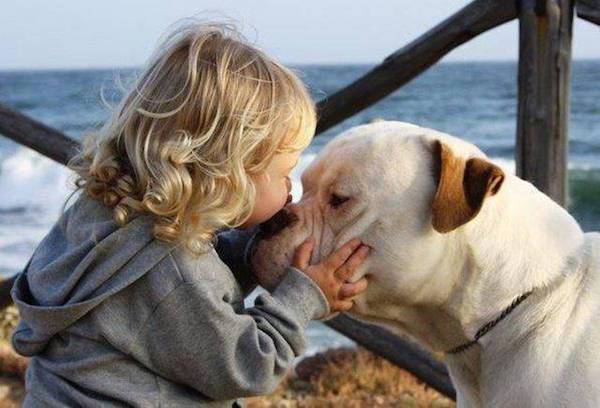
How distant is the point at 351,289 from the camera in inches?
118

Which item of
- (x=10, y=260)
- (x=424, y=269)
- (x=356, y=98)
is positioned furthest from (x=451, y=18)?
(x=10, y=260)

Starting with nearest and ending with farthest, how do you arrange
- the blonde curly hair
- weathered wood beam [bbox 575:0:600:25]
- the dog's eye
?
1. the blonde curly hair
2. the dog's eye
3. weathered wood beam [bbox 575:0:600:25]

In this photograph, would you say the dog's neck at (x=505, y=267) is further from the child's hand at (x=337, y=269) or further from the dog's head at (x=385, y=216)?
the child's hand at (x=337, y=269)

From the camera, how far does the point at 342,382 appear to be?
6863 millimetres

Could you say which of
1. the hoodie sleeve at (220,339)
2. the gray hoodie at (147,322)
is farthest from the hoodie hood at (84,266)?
the hoodie sleeve at (220,339)

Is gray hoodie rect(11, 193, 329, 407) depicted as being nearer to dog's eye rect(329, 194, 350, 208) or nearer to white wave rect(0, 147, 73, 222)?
dog's eye rect(329, 194, 350, 208)

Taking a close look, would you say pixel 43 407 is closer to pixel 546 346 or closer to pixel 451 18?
pixel 546 346

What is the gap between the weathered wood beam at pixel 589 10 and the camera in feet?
14.3

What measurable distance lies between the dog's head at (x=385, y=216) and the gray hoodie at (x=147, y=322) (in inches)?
6.1

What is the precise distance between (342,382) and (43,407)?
4099 millimetres

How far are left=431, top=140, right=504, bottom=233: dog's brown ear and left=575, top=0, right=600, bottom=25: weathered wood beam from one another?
1.70m

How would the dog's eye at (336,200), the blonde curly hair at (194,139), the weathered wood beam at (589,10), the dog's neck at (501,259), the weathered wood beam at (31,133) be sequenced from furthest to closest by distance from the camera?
1. the weathered wood beam at (31,133)
2. the weathered wood beam at (589,10)
3. the dog's eye at (336,200)
4. the dog's neck at (501,259)
5. the blonde curly hair at (194,139)

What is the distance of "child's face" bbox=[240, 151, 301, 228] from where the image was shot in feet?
9.62

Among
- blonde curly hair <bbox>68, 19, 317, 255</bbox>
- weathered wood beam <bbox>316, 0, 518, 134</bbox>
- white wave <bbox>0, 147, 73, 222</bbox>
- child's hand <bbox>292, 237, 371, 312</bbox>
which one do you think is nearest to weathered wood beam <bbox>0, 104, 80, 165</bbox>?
weathered wood beam <bbox>316, 0, 518, 134</bbox>
